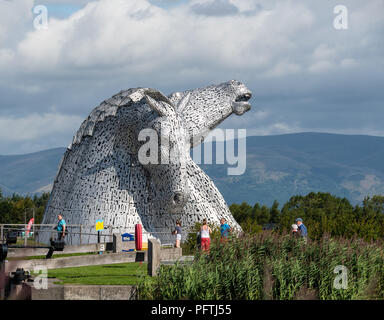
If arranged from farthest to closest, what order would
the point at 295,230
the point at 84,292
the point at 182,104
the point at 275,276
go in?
the point at 182,104 → the point at 295,230 → the point at 275,276 → the point at 84,292

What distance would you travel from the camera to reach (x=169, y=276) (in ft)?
40.2

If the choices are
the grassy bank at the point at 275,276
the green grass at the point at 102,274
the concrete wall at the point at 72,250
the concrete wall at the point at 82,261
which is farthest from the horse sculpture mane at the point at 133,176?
the grassy bank at the point at 275,276

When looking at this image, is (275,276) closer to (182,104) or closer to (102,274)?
(102,274)

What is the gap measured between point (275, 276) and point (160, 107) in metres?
15.7

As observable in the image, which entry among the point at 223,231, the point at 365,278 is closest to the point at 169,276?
the point at 365,278

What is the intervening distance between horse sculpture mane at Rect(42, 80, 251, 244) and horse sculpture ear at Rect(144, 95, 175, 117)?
1.7 inches

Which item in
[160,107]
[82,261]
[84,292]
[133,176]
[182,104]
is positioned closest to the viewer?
[84,292]

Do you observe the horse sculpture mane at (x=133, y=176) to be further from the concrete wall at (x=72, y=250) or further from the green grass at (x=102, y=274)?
the green grass at (x=102, y=274)

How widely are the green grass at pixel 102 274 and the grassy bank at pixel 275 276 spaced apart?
3.34 ft

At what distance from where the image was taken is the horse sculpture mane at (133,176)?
26938 millimetres

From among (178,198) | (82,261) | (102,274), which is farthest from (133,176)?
(102,274)

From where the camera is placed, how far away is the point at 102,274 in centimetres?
1478

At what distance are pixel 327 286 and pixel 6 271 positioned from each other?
6052mm

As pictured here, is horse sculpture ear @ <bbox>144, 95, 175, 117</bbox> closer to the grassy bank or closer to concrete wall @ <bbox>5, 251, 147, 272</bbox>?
concrete wall @ <bbox>5, 251, 147, 272</bbox>
